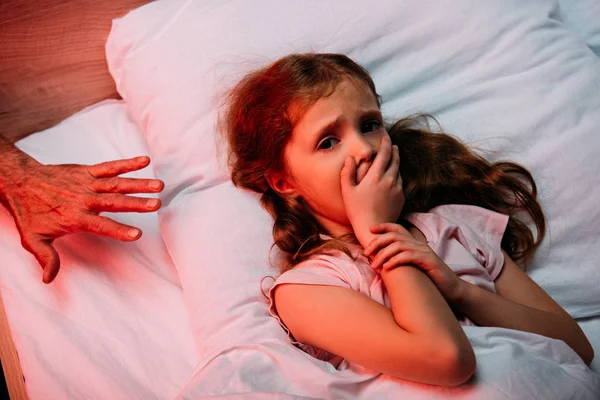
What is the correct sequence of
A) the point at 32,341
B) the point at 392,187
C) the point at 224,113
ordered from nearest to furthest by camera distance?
the point at 392,187, the point at 32,341, the point at 224,113

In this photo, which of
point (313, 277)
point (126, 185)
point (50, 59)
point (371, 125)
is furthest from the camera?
point (50, 59)

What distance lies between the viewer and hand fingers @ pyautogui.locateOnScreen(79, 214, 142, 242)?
1.18 metres

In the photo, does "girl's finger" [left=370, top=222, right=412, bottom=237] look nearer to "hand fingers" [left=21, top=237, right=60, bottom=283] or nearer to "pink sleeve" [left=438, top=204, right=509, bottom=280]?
"pink sleeve" [left=438, top=204, right=509, bottom=280]

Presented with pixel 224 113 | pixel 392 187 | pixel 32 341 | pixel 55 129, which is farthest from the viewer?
pixel 55 129

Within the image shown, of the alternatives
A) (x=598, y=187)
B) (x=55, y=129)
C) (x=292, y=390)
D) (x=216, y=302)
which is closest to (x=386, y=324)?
(x=292, y=390)

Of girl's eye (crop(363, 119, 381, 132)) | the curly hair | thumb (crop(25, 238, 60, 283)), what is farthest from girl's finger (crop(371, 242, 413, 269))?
thumb (crop(25, 238, 60, 283))

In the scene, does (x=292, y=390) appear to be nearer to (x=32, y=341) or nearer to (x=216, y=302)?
(x=216, y=302)

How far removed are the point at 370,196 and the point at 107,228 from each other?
1.61 feet

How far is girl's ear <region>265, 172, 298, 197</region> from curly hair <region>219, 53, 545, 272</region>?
0.01 metres

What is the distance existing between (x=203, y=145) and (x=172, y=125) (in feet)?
0.28

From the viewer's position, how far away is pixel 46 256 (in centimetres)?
119

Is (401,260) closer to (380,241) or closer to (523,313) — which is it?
(380,241)

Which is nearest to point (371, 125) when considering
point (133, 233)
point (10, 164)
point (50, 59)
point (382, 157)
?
point (382, 157)

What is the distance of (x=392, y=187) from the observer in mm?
1055
